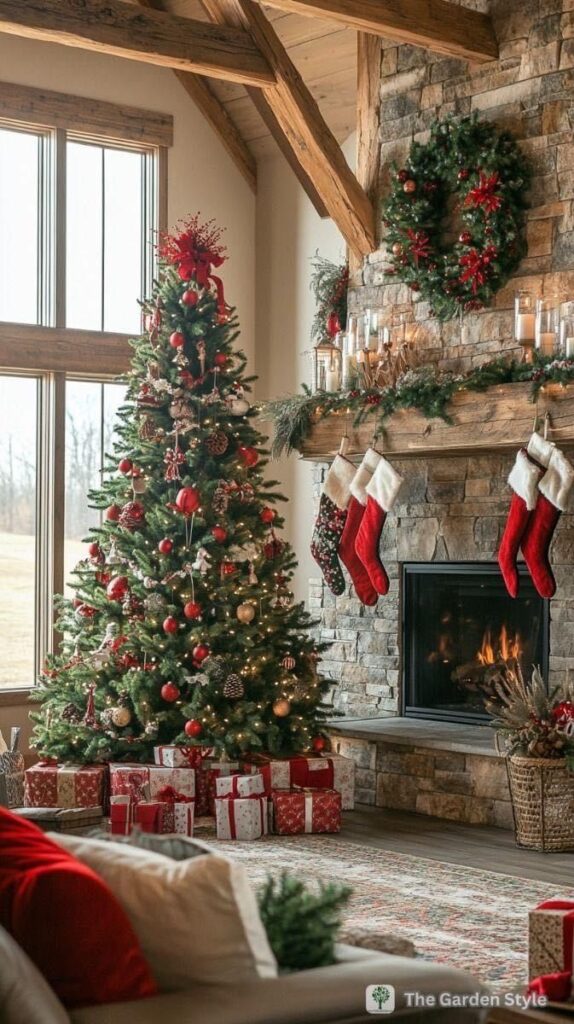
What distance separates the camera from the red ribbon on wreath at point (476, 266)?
6.53 m

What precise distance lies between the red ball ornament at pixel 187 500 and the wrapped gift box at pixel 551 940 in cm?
346

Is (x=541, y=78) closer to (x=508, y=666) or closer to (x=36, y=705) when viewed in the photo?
(x=508, y=666)

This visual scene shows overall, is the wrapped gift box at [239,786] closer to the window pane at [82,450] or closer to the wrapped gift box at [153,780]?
the wrapped gift box at [153,780]

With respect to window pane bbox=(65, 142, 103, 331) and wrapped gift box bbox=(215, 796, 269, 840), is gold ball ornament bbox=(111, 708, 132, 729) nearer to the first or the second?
wrapped gift box bbox=(215, 796, 269, 840)

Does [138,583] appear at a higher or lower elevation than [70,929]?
higher

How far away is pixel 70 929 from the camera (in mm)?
2088

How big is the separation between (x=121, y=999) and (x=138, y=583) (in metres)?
4.39

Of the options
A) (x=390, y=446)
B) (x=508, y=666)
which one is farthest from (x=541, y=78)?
(x=508, y=666)

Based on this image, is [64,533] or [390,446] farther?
[64,533]

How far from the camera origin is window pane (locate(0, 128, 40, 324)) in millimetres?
7996

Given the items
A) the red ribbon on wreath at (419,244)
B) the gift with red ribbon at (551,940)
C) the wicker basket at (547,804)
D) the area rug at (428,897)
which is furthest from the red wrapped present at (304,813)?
the gift with red ribbon at (551,940)

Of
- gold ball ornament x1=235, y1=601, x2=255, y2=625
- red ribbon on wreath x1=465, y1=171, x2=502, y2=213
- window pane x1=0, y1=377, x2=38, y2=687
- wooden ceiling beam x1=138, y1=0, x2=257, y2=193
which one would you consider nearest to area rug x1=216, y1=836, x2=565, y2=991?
gold ball ornament x1=235, y1=601, x2=255, y2=625

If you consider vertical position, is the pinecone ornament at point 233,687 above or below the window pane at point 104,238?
below

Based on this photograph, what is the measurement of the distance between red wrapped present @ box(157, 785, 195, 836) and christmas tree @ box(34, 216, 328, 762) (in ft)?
1.01
